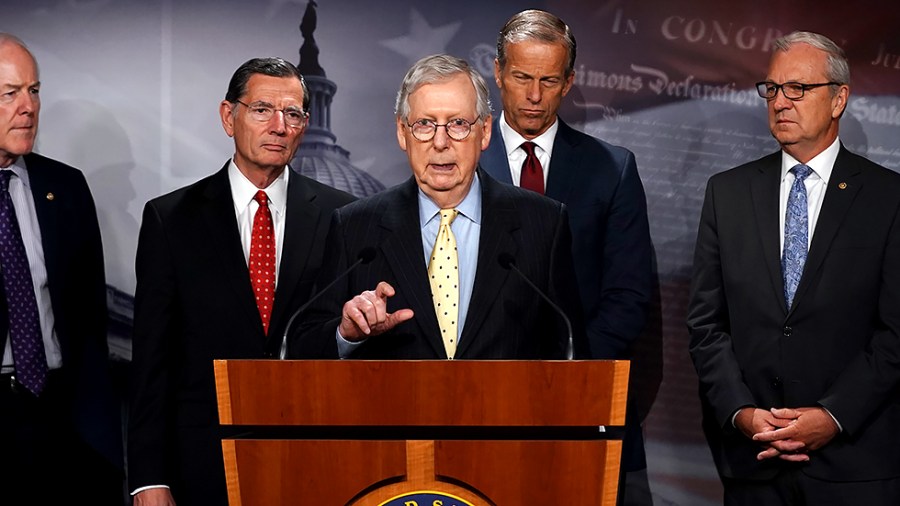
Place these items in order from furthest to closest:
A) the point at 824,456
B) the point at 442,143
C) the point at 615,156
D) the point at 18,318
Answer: the point at 615,156
the point at 18,318
the point at 824,456
the point at 442,143

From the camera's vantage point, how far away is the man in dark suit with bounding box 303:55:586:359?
2666 mm

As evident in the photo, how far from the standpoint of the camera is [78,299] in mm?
3746

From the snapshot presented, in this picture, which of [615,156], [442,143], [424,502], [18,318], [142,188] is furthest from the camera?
[142,188]

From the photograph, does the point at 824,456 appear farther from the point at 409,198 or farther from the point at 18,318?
the point at 18,318

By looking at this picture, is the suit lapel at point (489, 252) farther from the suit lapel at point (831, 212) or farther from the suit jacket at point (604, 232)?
the suit lapel at point (831, 212)

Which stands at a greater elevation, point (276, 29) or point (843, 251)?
point (276, 29)

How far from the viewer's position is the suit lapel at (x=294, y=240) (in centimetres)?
345

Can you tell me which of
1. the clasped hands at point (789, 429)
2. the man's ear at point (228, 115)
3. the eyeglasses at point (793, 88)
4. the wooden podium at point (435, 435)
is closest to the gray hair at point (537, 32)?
the eyeglasses at point (793, 88)

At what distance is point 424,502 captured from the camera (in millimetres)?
2156

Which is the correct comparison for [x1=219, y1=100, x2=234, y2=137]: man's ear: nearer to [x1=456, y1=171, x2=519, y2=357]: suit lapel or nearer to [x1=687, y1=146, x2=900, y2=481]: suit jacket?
[x1=456, y1=171, x2=519, y2=357]: suit lapel

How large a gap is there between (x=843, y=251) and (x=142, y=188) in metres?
2.54

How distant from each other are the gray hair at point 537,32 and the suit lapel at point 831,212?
90cm

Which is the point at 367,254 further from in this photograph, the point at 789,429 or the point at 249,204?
the point at 789,429

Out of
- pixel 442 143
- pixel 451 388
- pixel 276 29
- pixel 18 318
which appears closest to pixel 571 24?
pixel 276 29
